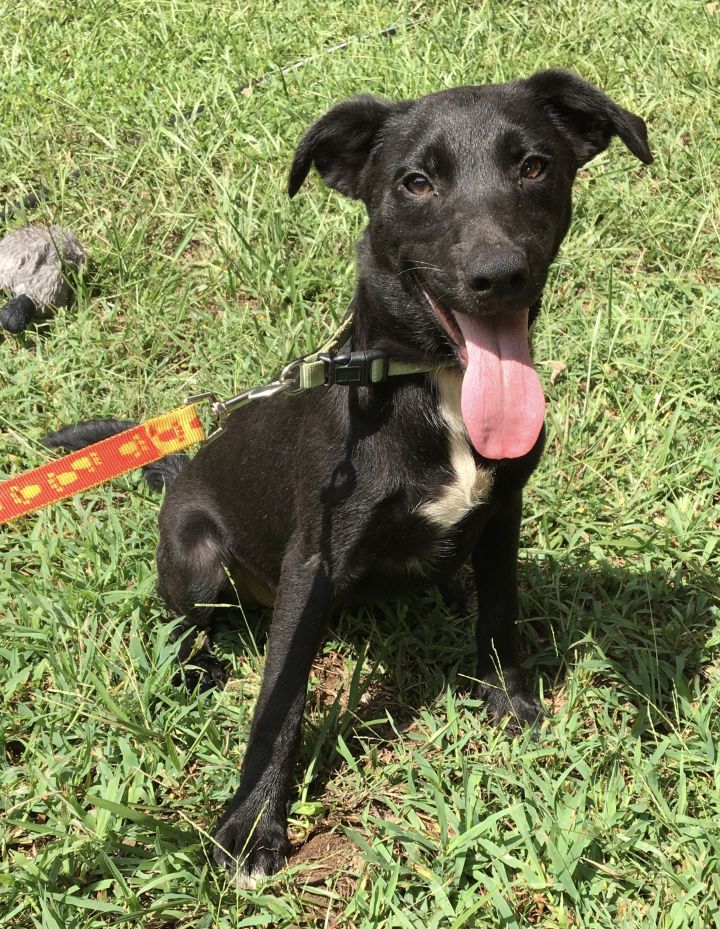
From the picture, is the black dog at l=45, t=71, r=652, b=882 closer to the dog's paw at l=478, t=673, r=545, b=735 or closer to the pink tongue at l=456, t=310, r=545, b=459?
the pink tongue at l=456, t=310, r=545, b=459

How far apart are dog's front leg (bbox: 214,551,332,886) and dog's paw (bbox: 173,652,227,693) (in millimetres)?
597

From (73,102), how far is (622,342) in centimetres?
332

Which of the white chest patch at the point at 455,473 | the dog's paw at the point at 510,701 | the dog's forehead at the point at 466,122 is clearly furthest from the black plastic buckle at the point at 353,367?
the dog's paw at the point at 510,701

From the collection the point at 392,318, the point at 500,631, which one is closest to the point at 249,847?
the point at 500,631

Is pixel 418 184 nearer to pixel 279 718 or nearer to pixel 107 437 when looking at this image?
pixel 279 718

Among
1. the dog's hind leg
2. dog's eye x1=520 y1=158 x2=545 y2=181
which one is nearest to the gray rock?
the dog's hind leg

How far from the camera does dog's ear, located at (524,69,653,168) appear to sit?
2676mm

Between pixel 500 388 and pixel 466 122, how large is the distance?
0.74 meters

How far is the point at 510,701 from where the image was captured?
307 centimetres

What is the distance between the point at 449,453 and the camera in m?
2.70

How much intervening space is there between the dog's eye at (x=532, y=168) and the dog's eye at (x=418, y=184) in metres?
0.25

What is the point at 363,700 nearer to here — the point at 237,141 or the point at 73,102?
the point at 237,141

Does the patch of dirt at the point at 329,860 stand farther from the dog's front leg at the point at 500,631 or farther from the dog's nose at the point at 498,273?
the dog's nose at the point at 498,273

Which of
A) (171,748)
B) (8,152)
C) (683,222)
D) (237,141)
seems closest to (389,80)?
(237,141)
